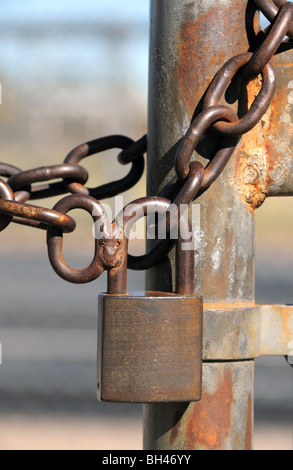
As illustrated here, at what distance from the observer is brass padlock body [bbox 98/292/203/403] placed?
90 centimetres

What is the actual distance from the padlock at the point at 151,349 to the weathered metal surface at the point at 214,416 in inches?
1.8

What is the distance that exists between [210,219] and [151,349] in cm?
19

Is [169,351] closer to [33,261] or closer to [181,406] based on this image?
[181,406]

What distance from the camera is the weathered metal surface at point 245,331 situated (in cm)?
93

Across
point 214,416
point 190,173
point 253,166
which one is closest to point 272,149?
point 253,166

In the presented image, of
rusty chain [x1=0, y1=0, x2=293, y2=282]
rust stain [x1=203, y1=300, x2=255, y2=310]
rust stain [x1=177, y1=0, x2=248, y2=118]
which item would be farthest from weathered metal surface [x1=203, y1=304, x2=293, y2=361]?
rust stain [x1=177, y1=0, x2=248, y2=118]

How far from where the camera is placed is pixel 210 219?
0.95 m

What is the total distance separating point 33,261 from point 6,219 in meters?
8.99

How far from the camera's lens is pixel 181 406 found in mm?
955

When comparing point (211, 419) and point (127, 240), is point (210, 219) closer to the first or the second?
point (127, 240)

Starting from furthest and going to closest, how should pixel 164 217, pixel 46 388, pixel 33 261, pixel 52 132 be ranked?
pixel 52 132 < pixel 33 261 < pixel 46 388 < pixel 164 217

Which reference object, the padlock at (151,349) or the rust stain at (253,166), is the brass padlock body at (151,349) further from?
the rust stain at (253,166)

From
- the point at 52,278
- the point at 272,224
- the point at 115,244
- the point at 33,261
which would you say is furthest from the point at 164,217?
the point at 272,224

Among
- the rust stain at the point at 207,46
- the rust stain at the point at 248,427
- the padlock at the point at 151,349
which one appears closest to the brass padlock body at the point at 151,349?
the padlock at the point at 151,349
